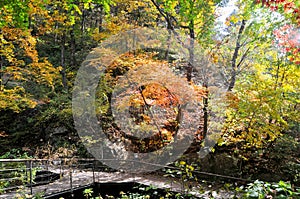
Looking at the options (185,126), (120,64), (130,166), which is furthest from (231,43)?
(130,166)

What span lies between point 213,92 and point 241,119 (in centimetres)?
102

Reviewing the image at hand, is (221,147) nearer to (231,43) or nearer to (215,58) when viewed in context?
(215,58)

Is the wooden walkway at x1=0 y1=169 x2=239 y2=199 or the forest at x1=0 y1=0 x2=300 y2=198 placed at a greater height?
the forest at x1=0 y1=0 x2=300 y2=198

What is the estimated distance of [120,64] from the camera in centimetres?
650

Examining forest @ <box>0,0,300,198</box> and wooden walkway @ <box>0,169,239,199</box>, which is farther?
forest @ <box>0,0,300,198</box>

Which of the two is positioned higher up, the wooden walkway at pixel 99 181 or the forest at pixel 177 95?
the forest at pixel 177 95

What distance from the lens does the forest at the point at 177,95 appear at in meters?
4.94

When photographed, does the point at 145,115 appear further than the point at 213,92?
Yes

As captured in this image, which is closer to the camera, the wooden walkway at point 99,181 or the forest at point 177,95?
the wooden walkway at point 99,181

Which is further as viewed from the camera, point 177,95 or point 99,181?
point 177,95

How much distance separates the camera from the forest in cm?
494

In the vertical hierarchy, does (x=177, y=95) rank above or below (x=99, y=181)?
above

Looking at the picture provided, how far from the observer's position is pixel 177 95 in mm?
5840

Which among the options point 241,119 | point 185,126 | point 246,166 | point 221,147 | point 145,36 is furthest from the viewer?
point 145,36
